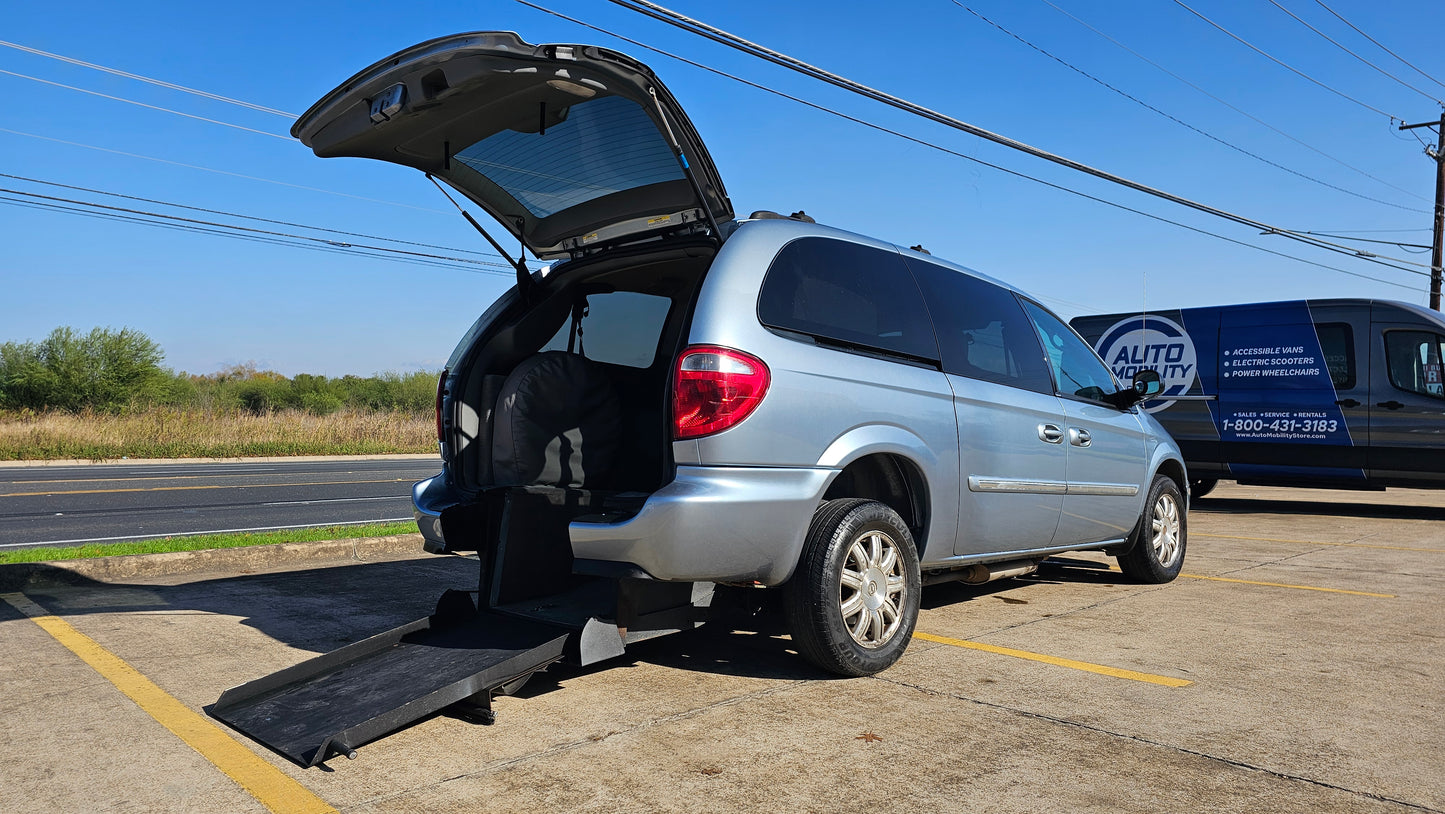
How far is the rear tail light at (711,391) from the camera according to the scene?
356 centimetres

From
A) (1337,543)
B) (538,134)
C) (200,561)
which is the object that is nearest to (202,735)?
(538,134)

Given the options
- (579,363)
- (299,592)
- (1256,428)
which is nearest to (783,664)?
(579,363)

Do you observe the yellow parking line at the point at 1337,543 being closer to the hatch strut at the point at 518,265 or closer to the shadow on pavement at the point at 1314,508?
the shadow on pavement at the point at 1314,508

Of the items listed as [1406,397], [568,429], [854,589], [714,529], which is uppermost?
[1406,397]

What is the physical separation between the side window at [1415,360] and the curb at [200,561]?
1105 cm

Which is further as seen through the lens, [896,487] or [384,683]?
[896,487]

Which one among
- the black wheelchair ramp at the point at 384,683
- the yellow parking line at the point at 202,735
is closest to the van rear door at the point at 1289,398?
the black wheelchair ramp at the point at 384,683

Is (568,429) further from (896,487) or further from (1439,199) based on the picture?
(1439,199)

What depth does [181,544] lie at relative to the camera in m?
7.18

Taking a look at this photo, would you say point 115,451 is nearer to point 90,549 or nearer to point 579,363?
point 90,549

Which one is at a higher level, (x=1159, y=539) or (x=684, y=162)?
(x=684, y=162)

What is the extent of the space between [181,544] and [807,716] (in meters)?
5.65

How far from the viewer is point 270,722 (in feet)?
10.8

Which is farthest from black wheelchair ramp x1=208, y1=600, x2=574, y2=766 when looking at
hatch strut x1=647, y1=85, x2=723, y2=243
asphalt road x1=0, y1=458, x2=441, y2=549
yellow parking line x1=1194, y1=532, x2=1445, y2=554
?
yellow parking line x1=1194, y1=532, x2=1445, y2=554
